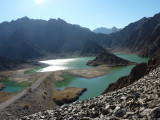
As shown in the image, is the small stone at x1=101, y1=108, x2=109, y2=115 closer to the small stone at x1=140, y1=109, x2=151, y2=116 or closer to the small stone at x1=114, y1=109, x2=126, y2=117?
the small stone at x1=114, y1=109, x2=126, y2=117

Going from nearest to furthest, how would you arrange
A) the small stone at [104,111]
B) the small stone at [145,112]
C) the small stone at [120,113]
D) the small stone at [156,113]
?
1. the small stone at [156,113]
2. the small stone at [145,112]
3. the small stone at [120,113]
4. the small stone at [104,111]

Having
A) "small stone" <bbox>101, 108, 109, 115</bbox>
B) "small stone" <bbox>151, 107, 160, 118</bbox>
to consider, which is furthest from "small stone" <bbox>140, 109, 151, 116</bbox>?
"small stone" <bbox>101, 108, 109, 115</bbox>

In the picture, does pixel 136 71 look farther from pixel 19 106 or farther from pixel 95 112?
pixel 95 112

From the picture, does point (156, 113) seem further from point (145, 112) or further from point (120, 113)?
point (120, 113)

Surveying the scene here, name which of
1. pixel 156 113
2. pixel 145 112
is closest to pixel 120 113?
pixel 145 112

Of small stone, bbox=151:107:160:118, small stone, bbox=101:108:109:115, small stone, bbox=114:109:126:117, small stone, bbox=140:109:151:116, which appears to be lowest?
small stone, bbox=101:108:109:115

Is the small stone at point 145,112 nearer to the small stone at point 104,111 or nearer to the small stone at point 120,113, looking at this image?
the small stone at point 120,113

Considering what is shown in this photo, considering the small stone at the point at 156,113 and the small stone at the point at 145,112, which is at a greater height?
the small stone at the point at 156,113

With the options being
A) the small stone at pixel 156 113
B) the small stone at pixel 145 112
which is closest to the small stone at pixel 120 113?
the small stone at pixel 145 112

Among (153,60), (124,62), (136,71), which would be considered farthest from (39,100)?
(124,62)

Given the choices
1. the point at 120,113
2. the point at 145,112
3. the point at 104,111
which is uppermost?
the point at 145,112

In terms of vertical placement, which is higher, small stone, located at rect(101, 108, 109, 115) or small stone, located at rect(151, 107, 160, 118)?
small stone, located at rect(151, 107, 160, 118)
